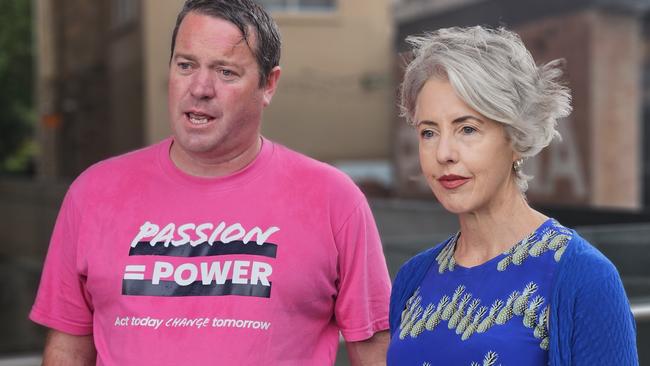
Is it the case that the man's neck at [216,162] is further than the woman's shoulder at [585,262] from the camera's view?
Yes

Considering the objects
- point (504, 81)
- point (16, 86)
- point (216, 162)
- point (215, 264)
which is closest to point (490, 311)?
point (504, 81)

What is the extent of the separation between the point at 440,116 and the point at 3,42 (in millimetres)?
21276

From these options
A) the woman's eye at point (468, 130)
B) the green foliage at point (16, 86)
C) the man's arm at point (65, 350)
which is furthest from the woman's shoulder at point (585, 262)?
the green foliage at point (16, 86)

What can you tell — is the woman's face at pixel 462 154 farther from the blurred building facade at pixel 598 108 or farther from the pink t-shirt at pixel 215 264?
the blurred building facade at pixel 598 108

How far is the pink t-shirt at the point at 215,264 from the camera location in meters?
2.07

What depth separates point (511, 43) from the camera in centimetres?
179

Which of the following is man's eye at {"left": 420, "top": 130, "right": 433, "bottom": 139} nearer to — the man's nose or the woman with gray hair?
the woman with gray hair

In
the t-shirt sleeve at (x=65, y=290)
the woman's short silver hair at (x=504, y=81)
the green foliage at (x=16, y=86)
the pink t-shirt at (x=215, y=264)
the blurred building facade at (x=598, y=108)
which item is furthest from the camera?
the green foliage at (x=16, y=86)

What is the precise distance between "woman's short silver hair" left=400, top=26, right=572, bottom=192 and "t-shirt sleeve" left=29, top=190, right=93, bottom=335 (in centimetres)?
85

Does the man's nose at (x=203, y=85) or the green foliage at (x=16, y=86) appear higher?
the man's nose at (x=203, y=85)

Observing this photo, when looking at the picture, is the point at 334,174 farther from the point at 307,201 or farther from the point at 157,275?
the point at 157,275

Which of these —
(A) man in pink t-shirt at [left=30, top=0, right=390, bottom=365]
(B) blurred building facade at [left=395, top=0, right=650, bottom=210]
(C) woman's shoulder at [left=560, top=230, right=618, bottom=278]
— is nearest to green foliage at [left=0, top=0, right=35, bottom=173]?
(B) blurred building facade at [left=395, top=0, right=650, bottom=210]

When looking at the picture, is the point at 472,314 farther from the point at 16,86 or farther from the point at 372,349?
the point at 16,86

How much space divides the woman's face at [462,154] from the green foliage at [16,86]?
64.4 ft
